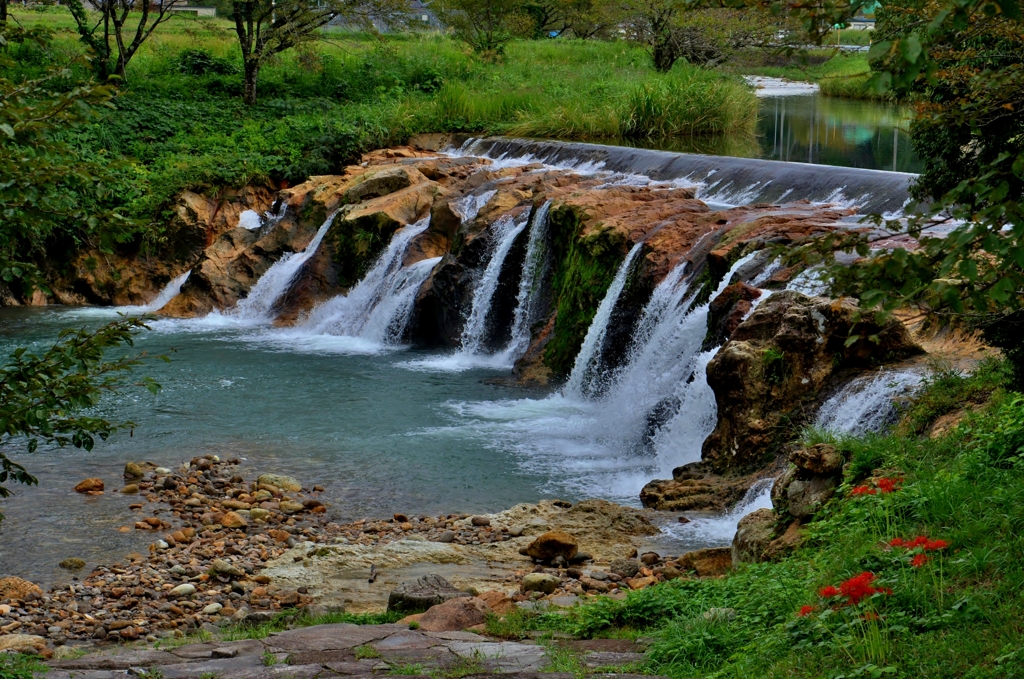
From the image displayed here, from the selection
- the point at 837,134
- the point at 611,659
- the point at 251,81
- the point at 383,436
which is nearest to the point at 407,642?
the point at 611,659

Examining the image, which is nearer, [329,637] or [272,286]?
[329,637]

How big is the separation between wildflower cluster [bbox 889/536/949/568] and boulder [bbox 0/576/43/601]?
5649 millimetres

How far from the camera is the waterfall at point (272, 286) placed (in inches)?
Answer: 750

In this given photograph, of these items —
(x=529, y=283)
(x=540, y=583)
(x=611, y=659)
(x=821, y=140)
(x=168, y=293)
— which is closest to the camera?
(x=611, y=659)

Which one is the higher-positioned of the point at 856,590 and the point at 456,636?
the point at 856,590

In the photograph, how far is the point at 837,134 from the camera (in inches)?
915

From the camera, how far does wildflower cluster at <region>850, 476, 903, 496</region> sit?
5538mm

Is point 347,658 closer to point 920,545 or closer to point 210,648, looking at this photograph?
point 210,648

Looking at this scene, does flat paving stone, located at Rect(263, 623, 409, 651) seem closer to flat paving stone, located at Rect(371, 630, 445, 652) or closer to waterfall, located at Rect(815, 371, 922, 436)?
flat paving stone, located at Rect(371, 630, 445, 652)

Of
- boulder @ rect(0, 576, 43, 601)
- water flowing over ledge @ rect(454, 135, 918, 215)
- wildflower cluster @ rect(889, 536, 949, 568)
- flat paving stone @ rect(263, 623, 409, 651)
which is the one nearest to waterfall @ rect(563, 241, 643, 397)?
water flowing over ledge @ rect(454, 135, 918, 215)

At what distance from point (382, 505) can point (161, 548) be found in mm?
1996

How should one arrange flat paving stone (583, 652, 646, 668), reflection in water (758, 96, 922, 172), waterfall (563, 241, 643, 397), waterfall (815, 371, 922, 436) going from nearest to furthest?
flat paving stone (583, 652, 646, 668), waterfall (815, 371, 922, 436), waterfall (563, 241, 643, 397), reflection in water (758, 96, 922, 172)

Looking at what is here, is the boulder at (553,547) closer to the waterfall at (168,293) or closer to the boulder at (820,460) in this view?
the boulder at (820,460)

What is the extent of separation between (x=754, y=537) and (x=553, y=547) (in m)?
1.90
